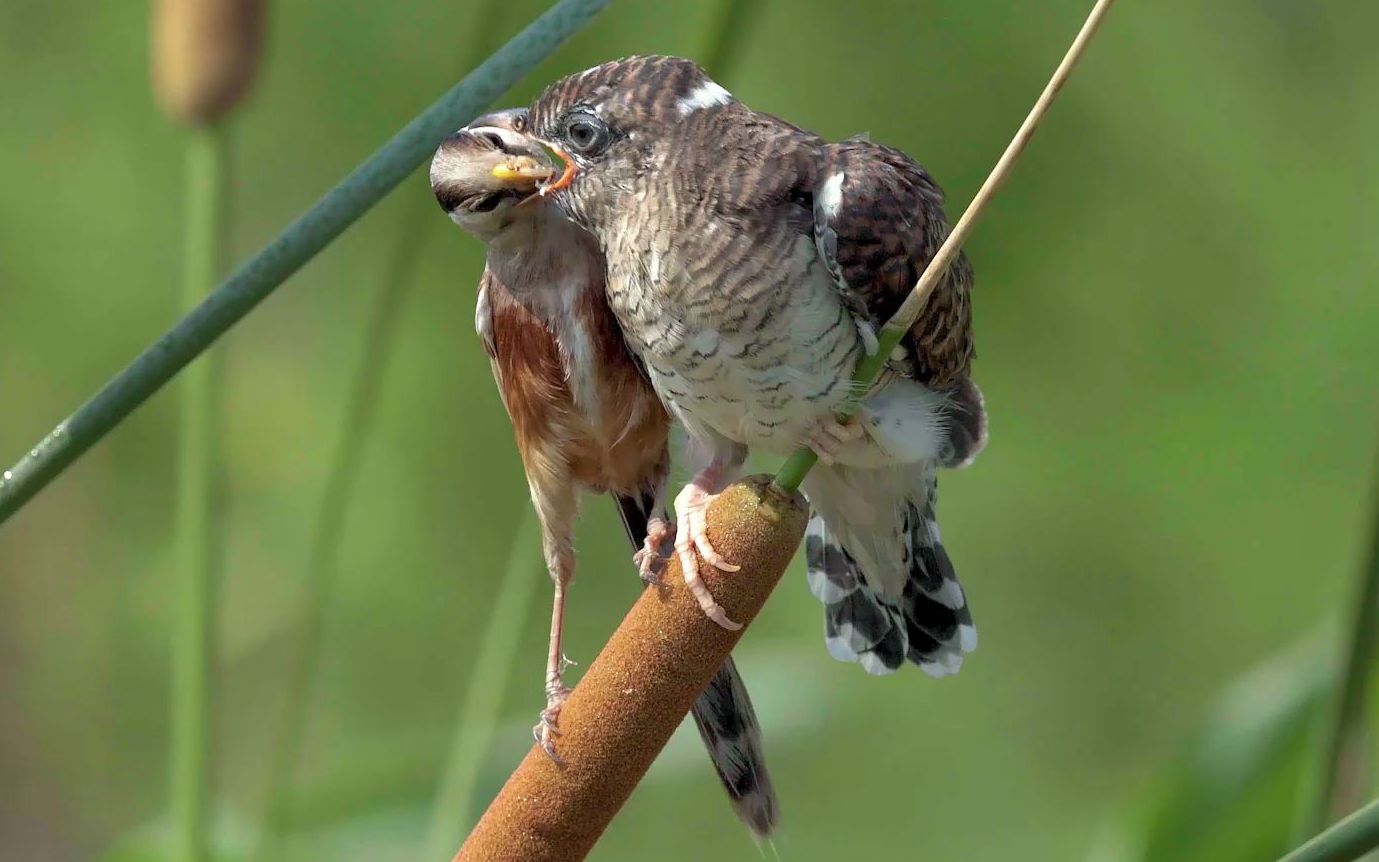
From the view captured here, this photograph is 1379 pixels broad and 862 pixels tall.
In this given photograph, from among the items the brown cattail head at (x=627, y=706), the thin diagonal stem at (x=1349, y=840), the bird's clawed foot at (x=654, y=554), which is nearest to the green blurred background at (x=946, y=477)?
the bird's clawed foot at (x=654, y=554)

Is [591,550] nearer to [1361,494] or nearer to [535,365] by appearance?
[1361,494]

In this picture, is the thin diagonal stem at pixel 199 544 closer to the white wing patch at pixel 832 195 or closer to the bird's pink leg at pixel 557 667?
the bird's pink leg at pixel 557 667

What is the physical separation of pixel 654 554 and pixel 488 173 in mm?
342

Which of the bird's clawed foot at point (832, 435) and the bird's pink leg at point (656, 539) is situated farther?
the bird's clawed foot at point (832, 435)

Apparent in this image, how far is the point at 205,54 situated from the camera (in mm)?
1311

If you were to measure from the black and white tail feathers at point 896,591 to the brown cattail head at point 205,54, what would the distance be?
71cm

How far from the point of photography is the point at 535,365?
1.56 meters

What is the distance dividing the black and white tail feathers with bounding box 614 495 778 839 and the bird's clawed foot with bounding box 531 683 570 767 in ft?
0.43

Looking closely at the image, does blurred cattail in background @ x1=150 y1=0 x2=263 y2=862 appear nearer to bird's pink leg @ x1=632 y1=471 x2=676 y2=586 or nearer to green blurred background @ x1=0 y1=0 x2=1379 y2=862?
bird's pink leg @ x1=632 y1=471 x2=676 y2=586

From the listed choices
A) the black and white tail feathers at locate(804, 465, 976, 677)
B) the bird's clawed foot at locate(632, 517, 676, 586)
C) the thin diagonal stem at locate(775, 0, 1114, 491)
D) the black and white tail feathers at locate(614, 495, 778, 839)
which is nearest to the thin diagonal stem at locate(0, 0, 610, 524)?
the thin diagonal stem at locate(775, 0, 1114, 491)

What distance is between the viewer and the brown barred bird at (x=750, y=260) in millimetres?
1411

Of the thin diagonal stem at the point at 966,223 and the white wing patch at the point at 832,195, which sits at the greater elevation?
the thin diagonal stem at the point at 966,223

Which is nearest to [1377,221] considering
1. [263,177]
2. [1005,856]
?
[1005,856]

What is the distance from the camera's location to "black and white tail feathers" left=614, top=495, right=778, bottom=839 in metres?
1.45
